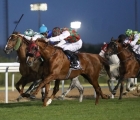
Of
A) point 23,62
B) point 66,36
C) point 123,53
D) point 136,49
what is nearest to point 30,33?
point 23,62

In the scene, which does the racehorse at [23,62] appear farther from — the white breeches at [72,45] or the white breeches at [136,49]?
the white breeches at [136,49]

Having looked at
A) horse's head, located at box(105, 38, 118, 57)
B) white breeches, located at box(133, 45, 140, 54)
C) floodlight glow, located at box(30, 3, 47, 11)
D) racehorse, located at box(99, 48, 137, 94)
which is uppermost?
floodlight glow, located at box(30, 3, 47, 11)

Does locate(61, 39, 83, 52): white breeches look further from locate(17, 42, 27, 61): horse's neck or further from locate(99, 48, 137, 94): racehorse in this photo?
locate(99, 48, 137, 94): racehorse

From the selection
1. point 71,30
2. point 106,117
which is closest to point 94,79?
point 71,30

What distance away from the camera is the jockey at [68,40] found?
13.8 metres

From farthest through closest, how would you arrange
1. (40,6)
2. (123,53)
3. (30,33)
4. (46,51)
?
(40,6) < (123,53) < (30,33) < (46,51)

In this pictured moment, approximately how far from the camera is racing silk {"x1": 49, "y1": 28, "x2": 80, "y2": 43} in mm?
13772

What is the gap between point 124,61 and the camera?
1730 centimetres

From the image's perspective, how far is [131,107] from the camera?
1262 centimetres

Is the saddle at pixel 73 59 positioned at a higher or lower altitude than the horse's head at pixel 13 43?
lower

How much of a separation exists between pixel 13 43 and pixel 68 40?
1.54 m

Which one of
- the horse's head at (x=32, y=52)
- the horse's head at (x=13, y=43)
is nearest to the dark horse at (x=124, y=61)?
the horse's head at (x=13, y=43)

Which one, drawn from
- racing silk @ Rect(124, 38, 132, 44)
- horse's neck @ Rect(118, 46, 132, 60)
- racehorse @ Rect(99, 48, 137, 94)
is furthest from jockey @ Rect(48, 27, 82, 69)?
racing silk @ Rect(124, 38, 132, 44)

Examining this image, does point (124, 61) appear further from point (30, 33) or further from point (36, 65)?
point (36, 65)
